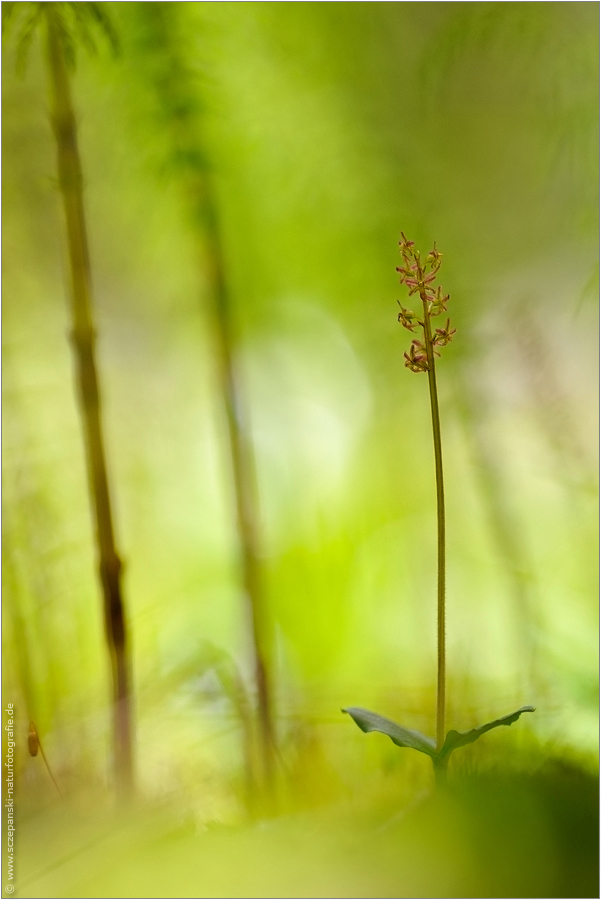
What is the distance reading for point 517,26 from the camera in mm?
775

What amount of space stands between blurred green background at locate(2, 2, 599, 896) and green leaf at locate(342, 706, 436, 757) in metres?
0.11

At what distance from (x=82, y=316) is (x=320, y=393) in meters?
0.33

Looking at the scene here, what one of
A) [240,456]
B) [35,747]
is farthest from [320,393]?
[35,747]

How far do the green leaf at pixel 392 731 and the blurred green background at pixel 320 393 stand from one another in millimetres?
112

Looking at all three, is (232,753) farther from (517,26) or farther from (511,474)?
(517,26)

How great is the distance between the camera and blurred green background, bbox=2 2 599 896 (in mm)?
740

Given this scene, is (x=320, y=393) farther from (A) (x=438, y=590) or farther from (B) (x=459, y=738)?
(B) (x=459, y=738)

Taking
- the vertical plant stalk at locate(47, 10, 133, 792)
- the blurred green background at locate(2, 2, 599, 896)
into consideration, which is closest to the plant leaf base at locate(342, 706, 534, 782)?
the blurred green background at locate(2, 2, 599, 896)

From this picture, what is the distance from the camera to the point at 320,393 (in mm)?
777

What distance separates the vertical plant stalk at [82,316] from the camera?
2.46ft

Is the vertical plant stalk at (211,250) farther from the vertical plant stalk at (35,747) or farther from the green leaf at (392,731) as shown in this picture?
the vertical plant stalk at (35,747)

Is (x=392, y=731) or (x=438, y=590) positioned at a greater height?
(x=438, y=590)

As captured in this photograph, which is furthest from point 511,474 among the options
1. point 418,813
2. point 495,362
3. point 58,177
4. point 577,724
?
point 58,177

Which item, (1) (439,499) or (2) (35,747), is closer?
(1) (439,499)
